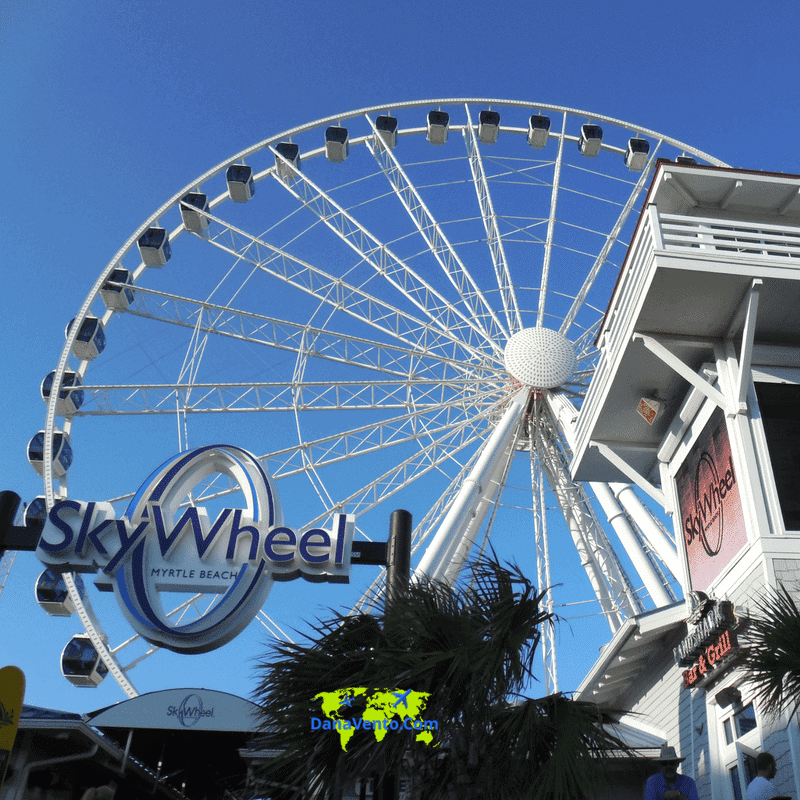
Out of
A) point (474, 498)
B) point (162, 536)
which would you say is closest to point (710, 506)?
point (162, 536)

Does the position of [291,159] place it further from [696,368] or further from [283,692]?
[283,692]

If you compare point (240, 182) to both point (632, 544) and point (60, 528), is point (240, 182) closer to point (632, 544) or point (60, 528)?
point (632, 544)

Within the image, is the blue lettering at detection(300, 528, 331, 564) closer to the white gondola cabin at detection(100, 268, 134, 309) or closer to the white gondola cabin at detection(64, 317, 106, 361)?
the white gondola cabin at detection(64, 317, 106, 361)

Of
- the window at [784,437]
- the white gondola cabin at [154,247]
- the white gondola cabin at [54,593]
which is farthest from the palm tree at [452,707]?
the white gondola cabin at [154,247]

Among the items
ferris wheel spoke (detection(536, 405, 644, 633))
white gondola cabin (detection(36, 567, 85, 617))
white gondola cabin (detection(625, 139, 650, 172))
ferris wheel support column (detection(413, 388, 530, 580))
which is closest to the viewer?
ferris wheel support column (detection(413, 388, 530, 580))

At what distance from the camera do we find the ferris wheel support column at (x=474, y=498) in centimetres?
1728

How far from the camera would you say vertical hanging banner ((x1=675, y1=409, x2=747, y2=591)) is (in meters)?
11.0

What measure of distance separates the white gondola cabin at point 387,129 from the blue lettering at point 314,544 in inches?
698

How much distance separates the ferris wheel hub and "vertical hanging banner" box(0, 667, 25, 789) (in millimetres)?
17831

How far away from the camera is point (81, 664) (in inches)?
714

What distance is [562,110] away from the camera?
26.8 meters

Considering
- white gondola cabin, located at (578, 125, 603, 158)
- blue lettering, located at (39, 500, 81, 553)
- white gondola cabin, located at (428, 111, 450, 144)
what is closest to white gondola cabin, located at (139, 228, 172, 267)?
white gondola cabin, located at (428, 111, 450, 144)

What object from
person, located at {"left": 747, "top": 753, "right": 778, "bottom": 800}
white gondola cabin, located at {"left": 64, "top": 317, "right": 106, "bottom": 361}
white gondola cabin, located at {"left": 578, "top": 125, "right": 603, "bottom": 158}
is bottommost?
person, located at {"left": 747, "top": 753, "right": 778, "bottom": 800}

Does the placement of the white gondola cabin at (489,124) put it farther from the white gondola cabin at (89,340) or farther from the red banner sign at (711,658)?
the red banner sign at (711,658)
